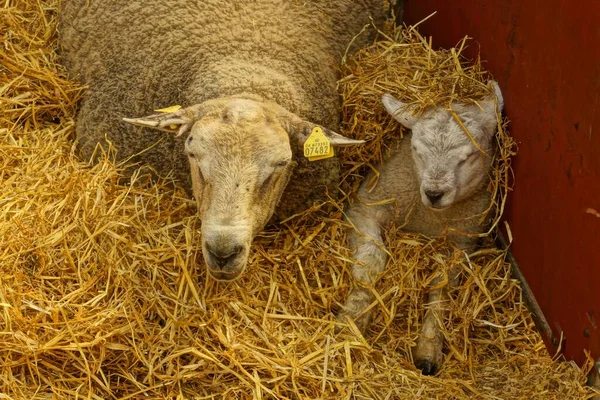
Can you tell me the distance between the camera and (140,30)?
4242mm

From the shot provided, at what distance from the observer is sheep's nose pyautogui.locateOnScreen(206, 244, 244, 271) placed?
3.12 meters

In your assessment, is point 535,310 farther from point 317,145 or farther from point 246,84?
point 246,84

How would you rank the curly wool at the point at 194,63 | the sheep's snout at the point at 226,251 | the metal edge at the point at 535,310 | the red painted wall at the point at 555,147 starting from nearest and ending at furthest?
the red painted wall at the point at 555,147 → the sheep's snout at the point at 226,251 → the metal edge at the point at 535,310 → the curly wool at the point at 194,63

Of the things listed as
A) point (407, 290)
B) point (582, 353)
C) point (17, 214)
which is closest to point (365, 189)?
point (407, 290)

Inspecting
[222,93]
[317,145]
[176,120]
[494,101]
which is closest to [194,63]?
[222,93]

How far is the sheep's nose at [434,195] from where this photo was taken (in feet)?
11.6

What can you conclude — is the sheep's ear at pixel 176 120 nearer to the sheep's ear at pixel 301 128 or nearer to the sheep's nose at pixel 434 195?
the sheep's ear at pixel 301 128

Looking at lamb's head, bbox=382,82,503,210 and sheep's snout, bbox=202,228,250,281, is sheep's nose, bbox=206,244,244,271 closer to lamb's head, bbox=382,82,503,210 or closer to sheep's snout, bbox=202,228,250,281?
sheep's snout, bbox=202,228,250,281

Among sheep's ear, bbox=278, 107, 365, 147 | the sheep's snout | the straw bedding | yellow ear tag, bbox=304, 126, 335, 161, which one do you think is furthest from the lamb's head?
the sheep's snout

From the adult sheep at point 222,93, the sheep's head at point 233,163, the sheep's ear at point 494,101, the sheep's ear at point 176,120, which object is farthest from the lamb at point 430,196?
the sheep's ear at point 176,120

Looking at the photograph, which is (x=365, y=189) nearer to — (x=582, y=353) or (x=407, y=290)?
(x=407, y=290)

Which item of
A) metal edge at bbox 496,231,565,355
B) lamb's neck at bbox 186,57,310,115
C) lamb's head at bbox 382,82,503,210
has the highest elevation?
lamb's neck at bbox 186,57,310,115

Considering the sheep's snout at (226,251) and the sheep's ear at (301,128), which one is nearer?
the sheep's snout at (226,251)

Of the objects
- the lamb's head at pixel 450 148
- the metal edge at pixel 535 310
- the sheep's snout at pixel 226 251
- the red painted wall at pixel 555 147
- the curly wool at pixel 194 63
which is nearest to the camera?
the red painted wall at pixel 555 147
